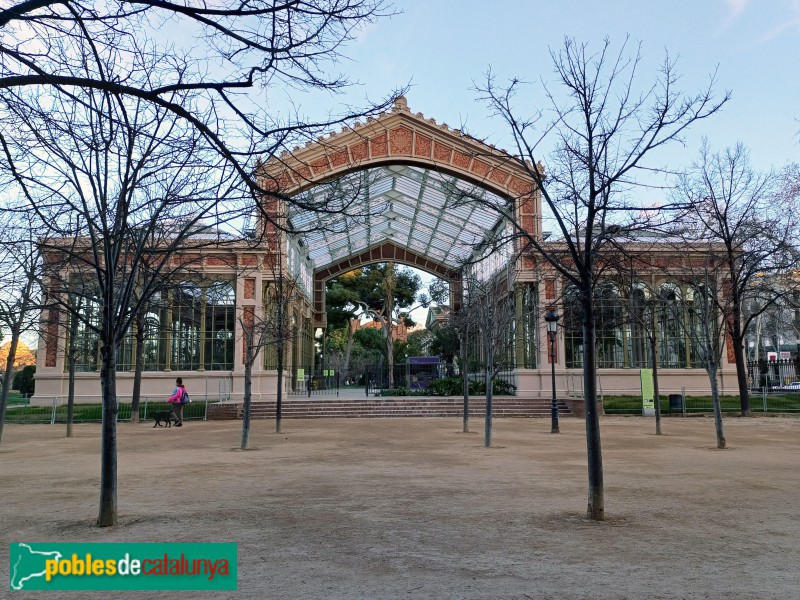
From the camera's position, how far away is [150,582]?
17.2 ft

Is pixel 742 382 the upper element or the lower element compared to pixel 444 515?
upper

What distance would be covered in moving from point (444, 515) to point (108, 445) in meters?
3.88

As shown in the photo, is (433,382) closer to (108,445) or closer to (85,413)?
(85,413)

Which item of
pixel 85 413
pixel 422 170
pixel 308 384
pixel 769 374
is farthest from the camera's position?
pixel 769 374

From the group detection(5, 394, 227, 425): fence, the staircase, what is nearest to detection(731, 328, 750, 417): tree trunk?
the staircase

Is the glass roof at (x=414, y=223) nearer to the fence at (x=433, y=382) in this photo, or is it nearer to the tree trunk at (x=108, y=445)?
the fence at (x=433, y=382)

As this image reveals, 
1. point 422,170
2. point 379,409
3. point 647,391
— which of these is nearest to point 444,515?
point 647,391

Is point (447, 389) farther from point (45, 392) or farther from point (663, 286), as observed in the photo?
point (45, 392)

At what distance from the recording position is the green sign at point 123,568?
521 cm

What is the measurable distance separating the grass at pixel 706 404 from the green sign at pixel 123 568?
80.3ft

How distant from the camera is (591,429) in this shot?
7805 millimetres

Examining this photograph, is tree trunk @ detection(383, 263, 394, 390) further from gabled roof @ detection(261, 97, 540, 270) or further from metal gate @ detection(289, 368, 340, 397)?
gabled roof @ detection(261, 97, 540, 270)

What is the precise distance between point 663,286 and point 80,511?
90.4 feet

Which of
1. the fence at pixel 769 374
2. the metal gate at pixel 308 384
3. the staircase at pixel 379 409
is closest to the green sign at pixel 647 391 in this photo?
the staircase at pixel 379 409
